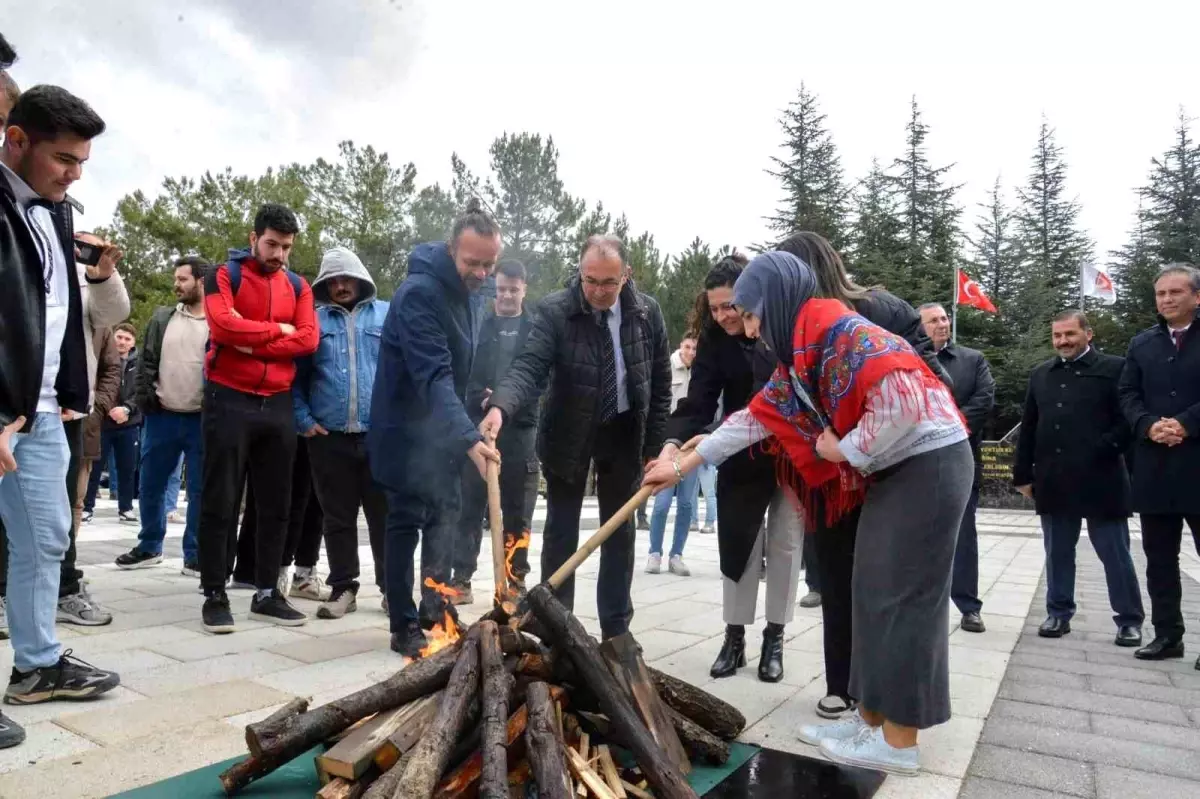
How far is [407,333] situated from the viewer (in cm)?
405

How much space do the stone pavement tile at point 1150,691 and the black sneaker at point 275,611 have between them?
14.0 ft

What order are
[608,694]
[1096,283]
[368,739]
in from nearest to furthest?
[368,739]
[608,694]
[1096,283]

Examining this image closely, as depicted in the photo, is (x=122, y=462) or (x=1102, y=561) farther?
(x=122, y=462)

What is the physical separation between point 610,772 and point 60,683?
2.24 meters

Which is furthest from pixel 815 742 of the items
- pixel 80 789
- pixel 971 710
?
pixel 80 789

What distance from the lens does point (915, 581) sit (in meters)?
2.84

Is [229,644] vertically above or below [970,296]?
below

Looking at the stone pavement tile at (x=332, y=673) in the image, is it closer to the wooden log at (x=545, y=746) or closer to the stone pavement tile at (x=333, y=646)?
the stone pavement tile at (x=333, y=646)

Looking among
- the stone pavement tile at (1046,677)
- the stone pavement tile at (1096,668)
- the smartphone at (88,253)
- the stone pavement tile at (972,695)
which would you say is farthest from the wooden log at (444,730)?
the stone pavement tile at (1096,668)

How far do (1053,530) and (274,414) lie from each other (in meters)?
5.03

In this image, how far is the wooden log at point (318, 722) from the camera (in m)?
2.50

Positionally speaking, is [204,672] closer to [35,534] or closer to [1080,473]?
[35,534]

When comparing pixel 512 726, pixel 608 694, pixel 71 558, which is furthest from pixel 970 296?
pixel 512 726

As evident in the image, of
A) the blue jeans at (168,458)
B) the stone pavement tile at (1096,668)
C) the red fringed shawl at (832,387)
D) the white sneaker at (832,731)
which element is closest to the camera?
the red fringed shawl at (832,387)
